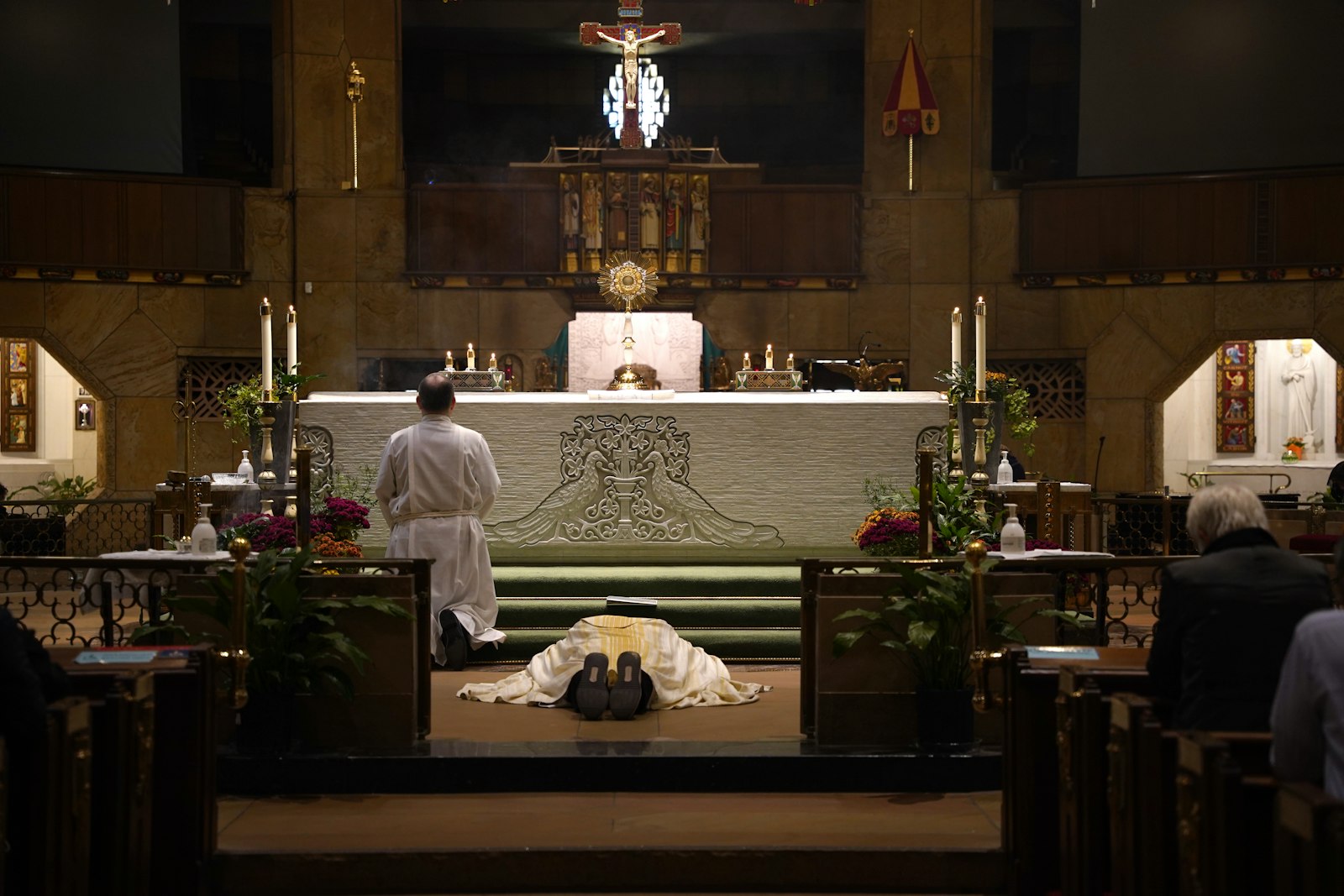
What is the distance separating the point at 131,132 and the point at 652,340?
7.73 m

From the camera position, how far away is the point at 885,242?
15.9 m

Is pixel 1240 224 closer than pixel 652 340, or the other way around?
pixel 652 340

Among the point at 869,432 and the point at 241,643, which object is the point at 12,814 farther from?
the point at 869,432

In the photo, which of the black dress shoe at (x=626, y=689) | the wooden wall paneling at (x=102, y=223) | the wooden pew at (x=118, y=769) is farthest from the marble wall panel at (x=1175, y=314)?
the wooden pew at (x=118, y=769)

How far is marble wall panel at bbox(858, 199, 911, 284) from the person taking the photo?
1589 cm

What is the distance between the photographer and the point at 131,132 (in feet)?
53.6

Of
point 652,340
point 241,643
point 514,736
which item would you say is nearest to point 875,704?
point 514,736

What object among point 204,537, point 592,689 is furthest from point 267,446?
point 592,689

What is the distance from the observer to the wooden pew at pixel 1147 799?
13.4 feet

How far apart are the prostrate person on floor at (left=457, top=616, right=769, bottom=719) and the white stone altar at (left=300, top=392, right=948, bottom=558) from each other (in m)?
1.69

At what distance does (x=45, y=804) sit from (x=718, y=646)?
503cm

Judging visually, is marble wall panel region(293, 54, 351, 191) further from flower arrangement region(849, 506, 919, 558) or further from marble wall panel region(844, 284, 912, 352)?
flower arrangement region(849, 506, 919, 558)

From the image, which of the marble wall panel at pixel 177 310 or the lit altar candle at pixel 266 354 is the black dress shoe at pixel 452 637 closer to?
the lit altar candle at pixel 266 354

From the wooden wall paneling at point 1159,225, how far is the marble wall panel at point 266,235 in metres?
8.88
